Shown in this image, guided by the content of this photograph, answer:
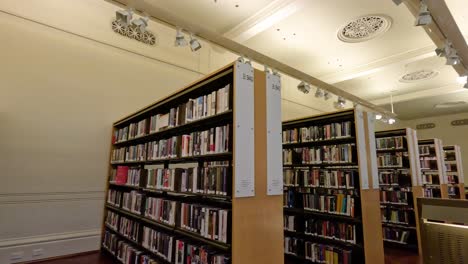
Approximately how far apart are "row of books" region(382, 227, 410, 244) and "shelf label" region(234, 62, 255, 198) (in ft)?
14.7

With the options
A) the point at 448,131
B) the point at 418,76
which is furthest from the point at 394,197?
the point at 448,131

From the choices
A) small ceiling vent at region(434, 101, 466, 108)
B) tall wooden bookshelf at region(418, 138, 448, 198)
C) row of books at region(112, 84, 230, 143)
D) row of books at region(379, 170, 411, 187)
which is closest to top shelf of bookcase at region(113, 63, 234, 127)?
row of books at region(112, 84, 230, 143)

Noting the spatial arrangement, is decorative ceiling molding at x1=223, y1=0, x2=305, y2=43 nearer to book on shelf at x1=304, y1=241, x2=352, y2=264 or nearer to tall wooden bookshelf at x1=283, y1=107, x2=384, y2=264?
tall wooden bookshelf at x1=283, y1=107, x2=384, y2=264

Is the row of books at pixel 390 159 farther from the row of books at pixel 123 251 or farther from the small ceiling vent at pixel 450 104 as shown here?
the small ceiling vent at pixel 450 104

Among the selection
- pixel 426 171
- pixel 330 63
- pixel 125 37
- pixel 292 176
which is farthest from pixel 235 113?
pixel 426 171

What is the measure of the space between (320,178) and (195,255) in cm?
238

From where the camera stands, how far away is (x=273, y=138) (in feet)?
7.01

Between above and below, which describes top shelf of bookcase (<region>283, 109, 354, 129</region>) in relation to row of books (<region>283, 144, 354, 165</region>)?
above

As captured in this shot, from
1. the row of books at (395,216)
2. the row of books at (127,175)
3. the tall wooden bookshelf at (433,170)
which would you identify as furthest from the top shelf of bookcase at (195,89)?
the tall wooden bookshelf at (433,170)

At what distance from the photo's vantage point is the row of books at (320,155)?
3545 mm

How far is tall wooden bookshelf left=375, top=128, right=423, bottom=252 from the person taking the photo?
4.66 metres

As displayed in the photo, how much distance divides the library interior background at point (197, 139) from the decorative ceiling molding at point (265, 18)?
2 centimetres

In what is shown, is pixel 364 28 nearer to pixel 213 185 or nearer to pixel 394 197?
pixel 394 197

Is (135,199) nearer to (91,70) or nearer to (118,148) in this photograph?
(118,148)
